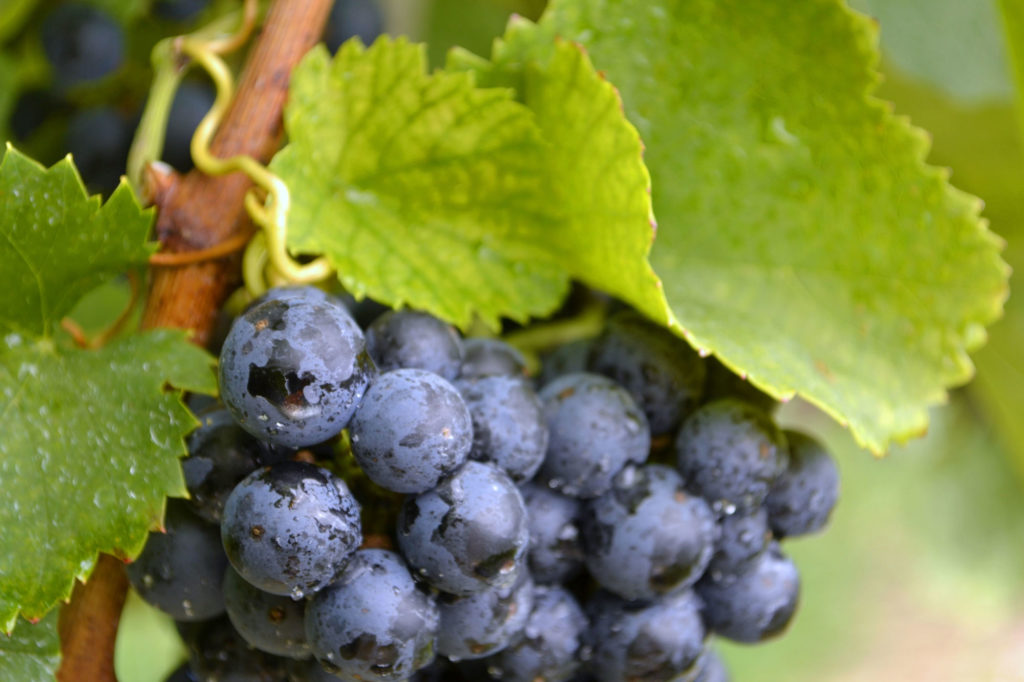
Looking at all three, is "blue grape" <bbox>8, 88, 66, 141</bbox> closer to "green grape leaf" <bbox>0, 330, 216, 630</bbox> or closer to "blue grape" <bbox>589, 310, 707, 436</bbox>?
"green grape leaf" <bbox>0, 330, 216, 630</bbox>

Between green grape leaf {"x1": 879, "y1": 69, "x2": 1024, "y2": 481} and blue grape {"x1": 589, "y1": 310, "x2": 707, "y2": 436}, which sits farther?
green grape leaf {"x1": 879, "y1": 69, "x2": 1024, "y2": 481}

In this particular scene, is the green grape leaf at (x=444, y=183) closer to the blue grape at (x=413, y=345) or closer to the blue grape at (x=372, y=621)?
the blue grape at (x=413, y=345)

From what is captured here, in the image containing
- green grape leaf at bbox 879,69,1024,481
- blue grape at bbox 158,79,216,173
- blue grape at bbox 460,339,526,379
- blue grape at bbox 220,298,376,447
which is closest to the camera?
blue grape at bbox 220,298,376,447

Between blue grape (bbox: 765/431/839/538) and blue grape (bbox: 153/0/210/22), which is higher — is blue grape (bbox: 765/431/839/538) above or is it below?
below

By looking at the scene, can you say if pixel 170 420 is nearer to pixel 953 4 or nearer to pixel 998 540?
pixel 953 4

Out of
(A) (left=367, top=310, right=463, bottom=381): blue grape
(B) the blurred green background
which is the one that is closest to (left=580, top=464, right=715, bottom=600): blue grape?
(A) (left=367, top=310, right=463, bottom=381): blue grape

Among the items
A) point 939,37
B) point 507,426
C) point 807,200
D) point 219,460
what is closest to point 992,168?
point 939,37

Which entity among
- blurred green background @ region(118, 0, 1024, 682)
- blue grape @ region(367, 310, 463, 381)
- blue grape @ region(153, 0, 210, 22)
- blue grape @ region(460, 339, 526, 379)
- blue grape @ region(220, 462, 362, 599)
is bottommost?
blurred green background @ region(118, 0, 1024, 682)
